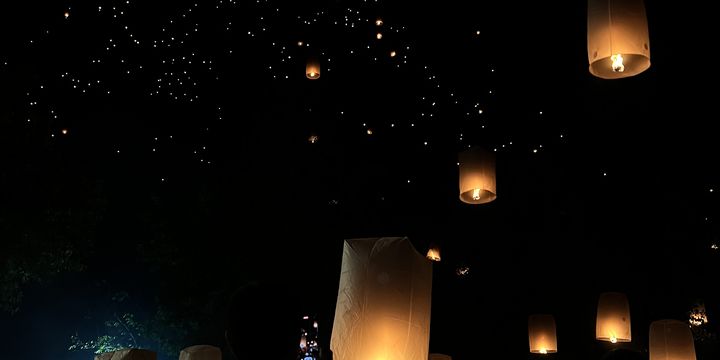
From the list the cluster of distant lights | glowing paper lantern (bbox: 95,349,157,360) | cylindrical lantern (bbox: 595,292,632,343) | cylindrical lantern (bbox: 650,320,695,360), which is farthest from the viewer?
the cluster of distant lights

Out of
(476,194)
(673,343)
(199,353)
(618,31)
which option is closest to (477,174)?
(476,194)

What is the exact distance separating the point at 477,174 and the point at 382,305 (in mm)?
3544

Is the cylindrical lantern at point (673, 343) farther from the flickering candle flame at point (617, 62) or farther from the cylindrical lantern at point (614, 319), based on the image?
the flickering candle flame at point (617, 62)

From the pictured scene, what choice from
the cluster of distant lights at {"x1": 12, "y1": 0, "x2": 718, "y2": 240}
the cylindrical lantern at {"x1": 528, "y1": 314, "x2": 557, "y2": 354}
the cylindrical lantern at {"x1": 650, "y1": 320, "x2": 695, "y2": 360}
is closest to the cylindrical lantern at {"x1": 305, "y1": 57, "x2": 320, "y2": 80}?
the cluster of distant lights at {"x1": 12, "y1": 0, "x2": 718, "y2": 240}

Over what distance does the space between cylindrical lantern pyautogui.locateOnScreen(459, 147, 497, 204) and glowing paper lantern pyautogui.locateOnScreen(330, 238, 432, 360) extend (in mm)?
3399

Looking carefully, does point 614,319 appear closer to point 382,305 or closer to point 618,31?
point 618,31

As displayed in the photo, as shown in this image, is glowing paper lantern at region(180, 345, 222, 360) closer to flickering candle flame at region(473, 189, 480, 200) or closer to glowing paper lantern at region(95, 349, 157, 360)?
glowing paper lantern at region(95, 349, 157, 360)

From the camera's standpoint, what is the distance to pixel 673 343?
6.43 meters

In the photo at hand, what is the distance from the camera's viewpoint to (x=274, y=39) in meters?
10.5

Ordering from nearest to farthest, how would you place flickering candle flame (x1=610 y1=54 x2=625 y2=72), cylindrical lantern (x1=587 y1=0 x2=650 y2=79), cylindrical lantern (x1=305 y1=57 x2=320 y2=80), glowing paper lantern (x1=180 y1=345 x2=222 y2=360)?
cylindrical lantern (x1=587 y1=0 x2=650 y2=79), flickering candle flame (x1=610 y1=54 x2=625 y2=72), glowing paper lantern (x1=180 y1=345 x2=222 y2=360), cylindrical lantern (x1=305 y1=57 x2=320 y2=80)

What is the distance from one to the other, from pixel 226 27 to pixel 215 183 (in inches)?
118

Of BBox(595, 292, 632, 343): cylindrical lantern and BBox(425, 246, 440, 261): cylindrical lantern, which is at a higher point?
BBox(425, 246, 440, 261): cylindrical lantern

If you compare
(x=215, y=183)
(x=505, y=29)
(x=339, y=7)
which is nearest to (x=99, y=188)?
(x=215, y=183)

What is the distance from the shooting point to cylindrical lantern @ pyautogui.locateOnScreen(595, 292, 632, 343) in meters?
8.38
